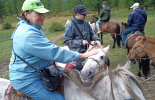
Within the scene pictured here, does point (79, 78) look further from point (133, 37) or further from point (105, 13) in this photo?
point (105, 13)

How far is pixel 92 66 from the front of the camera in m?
2.52

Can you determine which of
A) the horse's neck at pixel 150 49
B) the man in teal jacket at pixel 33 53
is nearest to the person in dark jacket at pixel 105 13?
the horse's neck at pixel 150 49

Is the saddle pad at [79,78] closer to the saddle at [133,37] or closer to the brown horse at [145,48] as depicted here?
the brown horse at [145,48]

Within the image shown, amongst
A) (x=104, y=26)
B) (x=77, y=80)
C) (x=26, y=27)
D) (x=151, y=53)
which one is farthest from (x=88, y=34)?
(x=104, y=26)

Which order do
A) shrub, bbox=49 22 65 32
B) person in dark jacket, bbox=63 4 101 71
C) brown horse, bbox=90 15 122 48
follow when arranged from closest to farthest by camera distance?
person in dark jacket, bbox=63 4 101 71 → brown horse, bbox=90 15 122 48 → shrub, bbox=49 22 65 32

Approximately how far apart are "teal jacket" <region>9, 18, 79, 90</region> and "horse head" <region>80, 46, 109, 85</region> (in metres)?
0.43

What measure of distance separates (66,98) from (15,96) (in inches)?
28.0

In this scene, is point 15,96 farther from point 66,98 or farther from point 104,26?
point 104,26

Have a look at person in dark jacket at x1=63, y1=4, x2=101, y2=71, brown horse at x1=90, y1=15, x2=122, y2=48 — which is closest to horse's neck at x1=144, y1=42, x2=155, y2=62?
person in dark jacket at x1=63, y1=4, x2=101, y2=71

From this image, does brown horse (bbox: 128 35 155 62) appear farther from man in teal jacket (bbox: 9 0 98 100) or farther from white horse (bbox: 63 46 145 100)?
man in teal jacket (bbox: 9 0 98 100)

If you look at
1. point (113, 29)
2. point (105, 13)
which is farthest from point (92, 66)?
point (105, 13)

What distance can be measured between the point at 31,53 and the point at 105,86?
3.31 feet

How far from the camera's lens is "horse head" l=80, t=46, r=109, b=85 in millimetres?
2137

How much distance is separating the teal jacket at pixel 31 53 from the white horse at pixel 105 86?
42cm
